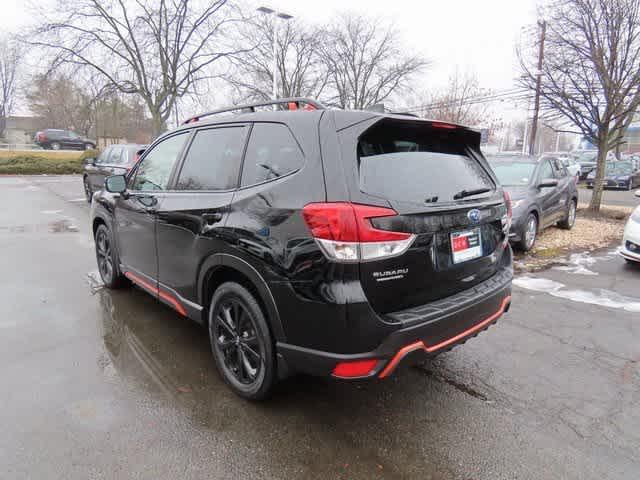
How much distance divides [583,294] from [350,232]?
438 cm

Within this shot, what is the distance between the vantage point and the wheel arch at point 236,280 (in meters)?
2.34

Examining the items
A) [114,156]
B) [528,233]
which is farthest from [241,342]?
[114,156]

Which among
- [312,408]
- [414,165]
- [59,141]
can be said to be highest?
[59,141]

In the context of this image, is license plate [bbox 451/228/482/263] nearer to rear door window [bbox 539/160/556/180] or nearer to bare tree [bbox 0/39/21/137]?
rear door window [bbox 539/160/556/180]

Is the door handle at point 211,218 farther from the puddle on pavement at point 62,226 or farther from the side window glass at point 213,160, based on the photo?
the puddle on pavement at point 62,226

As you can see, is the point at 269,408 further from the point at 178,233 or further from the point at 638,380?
the point at 638,380

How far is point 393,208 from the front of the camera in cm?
215

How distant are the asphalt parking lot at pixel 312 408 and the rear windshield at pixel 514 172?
370 cm

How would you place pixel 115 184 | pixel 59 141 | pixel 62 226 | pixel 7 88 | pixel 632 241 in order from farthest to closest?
pixel 7 88 < pixel 59 141 < pixel 62 226 < pixel 632 241 < pixel 115 184

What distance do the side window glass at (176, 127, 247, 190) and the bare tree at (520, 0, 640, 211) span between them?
1007 centimetres

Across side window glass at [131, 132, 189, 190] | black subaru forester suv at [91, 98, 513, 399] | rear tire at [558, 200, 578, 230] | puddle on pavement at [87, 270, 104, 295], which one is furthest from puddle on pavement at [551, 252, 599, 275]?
puddle on pavement at [87, 270, 104, 295]

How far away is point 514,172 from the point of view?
7793 millimetres

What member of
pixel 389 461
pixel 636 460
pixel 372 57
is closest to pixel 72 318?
pixel 389 461

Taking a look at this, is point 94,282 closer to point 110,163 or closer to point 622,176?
point 110,163
